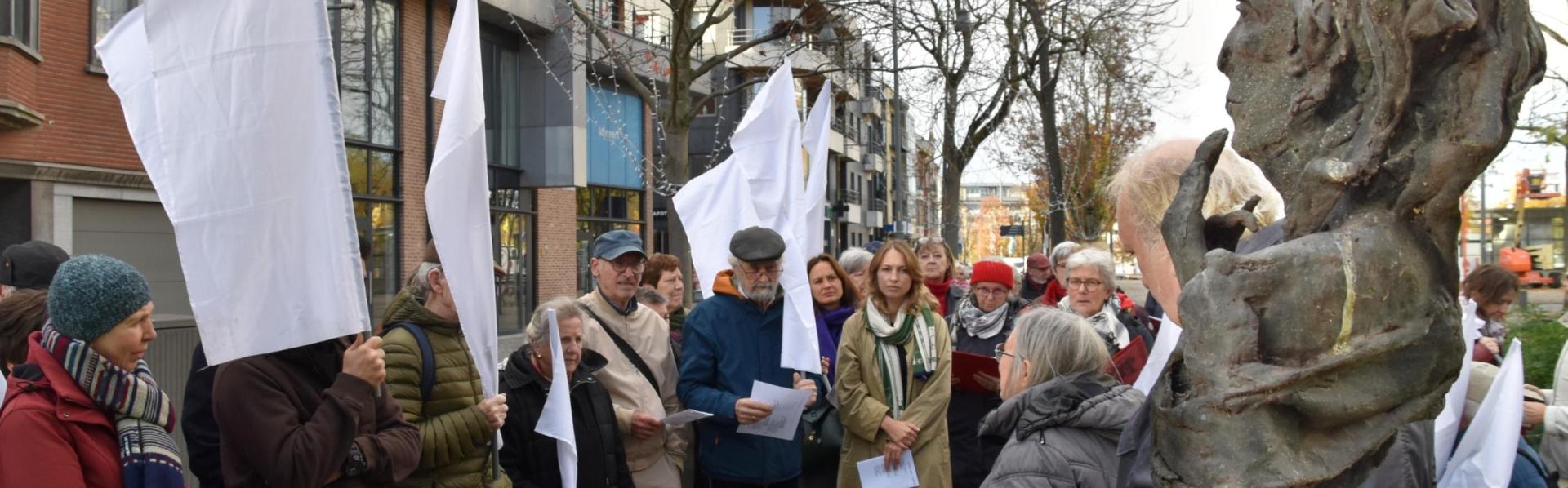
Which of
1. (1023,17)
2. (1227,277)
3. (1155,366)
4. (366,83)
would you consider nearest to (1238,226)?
(1227,277)

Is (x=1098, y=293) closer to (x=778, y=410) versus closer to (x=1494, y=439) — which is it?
(x=778, y=410)

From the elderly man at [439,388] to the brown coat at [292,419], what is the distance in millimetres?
364

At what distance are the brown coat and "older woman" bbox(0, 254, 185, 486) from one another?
185mm

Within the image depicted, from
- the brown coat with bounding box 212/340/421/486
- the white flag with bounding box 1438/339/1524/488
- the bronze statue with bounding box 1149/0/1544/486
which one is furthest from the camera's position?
the white flag with bounding box 1438/339/1524/488

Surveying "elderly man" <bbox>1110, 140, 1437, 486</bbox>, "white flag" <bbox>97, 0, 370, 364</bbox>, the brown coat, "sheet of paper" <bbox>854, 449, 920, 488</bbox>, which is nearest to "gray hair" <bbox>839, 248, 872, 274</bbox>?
"sheet of paper" <bbox>854, 449, 920, 488</bbox>

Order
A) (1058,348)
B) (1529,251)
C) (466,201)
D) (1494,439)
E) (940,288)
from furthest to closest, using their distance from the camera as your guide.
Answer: (1529,251)
(940,288)
(466,201)
(1494,439)
(1058,348)

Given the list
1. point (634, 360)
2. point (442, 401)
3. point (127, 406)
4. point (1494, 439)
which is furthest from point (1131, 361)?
point (127, 406)

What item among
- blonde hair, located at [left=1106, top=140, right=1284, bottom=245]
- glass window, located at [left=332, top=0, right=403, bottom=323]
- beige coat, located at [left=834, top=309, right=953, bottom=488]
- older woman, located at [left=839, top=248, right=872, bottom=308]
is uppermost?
glass window, located at [left=332, top=0, right=403, bottom=323]

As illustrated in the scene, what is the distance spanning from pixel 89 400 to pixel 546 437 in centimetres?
187

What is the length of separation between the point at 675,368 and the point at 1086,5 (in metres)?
13.6

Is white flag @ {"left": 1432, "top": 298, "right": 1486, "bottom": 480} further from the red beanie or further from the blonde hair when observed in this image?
the red beanie

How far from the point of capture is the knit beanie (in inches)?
131

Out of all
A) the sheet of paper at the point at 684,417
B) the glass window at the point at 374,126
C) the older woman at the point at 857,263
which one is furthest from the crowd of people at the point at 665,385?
the glass window at the point at 374,126

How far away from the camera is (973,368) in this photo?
6184 millimetres
